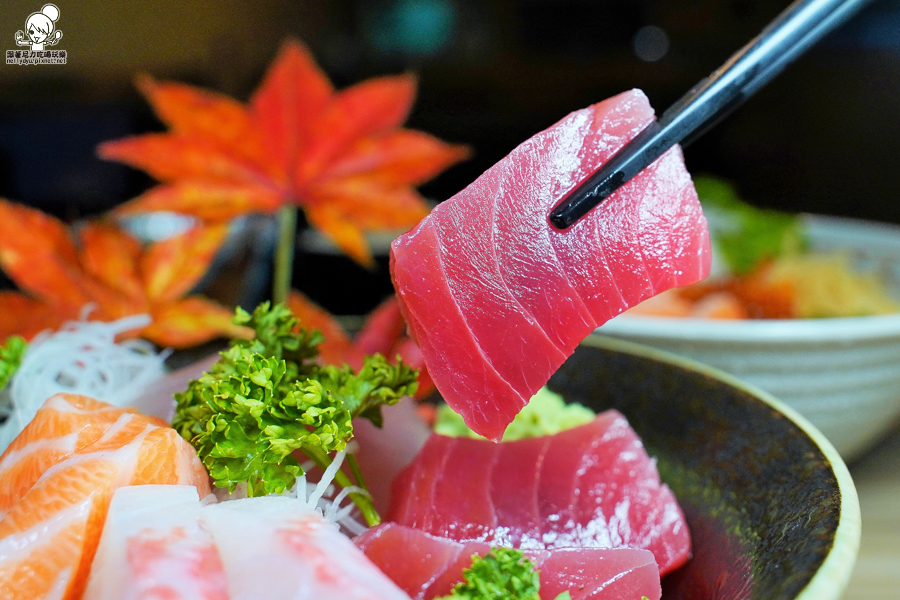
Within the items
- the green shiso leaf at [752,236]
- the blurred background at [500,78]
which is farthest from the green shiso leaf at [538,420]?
the blurred background at [500,78]

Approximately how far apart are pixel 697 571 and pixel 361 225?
0.99 m

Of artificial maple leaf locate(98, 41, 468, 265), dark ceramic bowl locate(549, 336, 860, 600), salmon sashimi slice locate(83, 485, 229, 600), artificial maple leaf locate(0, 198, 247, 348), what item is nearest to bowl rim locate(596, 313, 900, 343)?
dark ceramic bowl locate(549, 336, 860, 600)

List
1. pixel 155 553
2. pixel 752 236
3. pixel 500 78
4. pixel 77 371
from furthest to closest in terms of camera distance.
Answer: pixel 500 78
pixel 752 236
pixel 77 371
pixel 155 553

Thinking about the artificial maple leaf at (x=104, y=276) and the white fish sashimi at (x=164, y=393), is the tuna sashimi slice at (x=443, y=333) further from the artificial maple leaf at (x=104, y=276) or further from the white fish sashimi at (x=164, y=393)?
the artificial maple leaf at (x=104, y=276)

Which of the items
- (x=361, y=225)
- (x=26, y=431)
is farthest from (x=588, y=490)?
(x=361, y=225)

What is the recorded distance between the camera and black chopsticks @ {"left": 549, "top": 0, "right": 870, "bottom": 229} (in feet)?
2.15

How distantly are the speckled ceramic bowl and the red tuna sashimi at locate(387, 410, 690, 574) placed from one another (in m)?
0.38

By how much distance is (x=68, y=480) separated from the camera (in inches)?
24.4

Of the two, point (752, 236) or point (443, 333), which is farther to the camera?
point (752, 236)

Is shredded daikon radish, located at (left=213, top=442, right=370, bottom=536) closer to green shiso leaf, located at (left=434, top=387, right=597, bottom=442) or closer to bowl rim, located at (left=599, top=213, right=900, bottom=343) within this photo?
green shiso leaf, located at (left=434, top=387, right=597, bottom=442)

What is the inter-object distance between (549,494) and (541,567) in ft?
0.49

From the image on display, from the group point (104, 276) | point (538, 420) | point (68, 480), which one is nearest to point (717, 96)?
point (538, 420)

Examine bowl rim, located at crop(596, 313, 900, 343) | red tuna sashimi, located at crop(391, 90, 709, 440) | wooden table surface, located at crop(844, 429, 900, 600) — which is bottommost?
wooden table surface, located at crop(844, 429, 900, 600)

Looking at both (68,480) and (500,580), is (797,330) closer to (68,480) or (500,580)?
(500,580)
